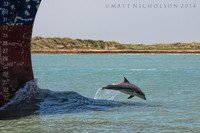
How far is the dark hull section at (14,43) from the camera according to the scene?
15859mm

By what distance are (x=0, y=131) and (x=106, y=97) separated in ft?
29.2

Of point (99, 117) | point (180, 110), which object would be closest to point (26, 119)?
point (99, 117)

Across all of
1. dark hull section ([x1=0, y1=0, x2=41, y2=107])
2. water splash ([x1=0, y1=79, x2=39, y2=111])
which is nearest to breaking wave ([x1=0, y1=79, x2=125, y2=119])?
water splash ([x1=0, y1=79, x2=39, y2=111])

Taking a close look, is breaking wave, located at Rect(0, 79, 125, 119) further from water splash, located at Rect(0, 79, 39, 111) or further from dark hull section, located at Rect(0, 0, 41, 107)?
dark hull section, located at Rect(0, 0, 41, 107)

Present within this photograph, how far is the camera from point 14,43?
1630cm

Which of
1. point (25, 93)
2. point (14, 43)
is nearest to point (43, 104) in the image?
point (25, 93)

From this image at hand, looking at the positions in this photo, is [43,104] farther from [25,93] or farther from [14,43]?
[14,43]

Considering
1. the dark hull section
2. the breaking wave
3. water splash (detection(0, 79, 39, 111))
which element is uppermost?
the dark hull section

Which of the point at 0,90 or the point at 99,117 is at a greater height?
the point at 0,90

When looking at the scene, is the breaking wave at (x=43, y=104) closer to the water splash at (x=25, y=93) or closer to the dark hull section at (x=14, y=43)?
the water splash at (x=25, y=93)

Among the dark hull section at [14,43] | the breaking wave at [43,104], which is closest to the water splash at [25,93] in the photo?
the breaking wave at [43,104]

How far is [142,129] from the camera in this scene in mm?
13125

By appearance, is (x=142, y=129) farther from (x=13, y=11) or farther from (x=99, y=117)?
(x=13, y=11)

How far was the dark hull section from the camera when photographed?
1586cm
